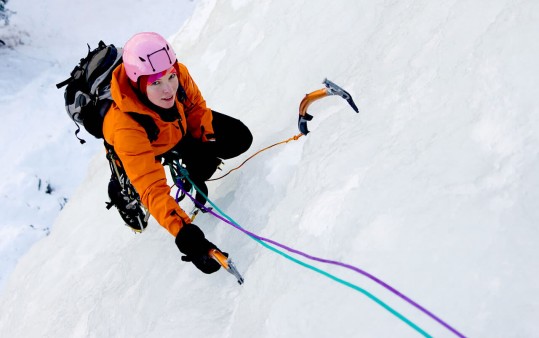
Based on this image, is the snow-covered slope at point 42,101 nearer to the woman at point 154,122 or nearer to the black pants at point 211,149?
the black pants at point 211,149

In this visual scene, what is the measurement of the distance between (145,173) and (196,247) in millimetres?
458

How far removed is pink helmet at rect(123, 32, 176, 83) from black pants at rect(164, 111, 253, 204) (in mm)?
679

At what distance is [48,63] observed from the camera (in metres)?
9.65

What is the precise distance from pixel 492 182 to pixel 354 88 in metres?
1.18

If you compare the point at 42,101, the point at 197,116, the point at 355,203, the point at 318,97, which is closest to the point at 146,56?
the point at 197,116

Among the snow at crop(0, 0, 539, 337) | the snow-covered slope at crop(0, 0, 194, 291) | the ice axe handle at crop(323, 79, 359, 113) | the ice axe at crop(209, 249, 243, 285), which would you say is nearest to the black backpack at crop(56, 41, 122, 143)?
the snow at crop(0, 0, 539, 337)

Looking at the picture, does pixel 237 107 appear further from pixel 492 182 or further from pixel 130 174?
pixel 492 182

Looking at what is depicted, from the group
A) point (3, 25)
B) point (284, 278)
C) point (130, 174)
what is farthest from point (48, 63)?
point (284, 278)

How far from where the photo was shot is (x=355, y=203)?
178 cm

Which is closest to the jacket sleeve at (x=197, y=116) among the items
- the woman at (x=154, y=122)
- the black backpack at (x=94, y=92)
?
the woman at (x=154, y=122)

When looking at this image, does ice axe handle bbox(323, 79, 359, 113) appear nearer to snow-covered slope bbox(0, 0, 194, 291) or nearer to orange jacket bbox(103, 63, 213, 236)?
orange jacket bbox(103, 63, 213, 236)

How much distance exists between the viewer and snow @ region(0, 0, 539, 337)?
1.35 m

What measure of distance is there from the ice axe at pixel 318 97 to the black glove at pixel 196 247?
0.73 metres

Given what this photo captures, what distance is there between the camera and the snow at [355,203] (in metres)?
1.35
